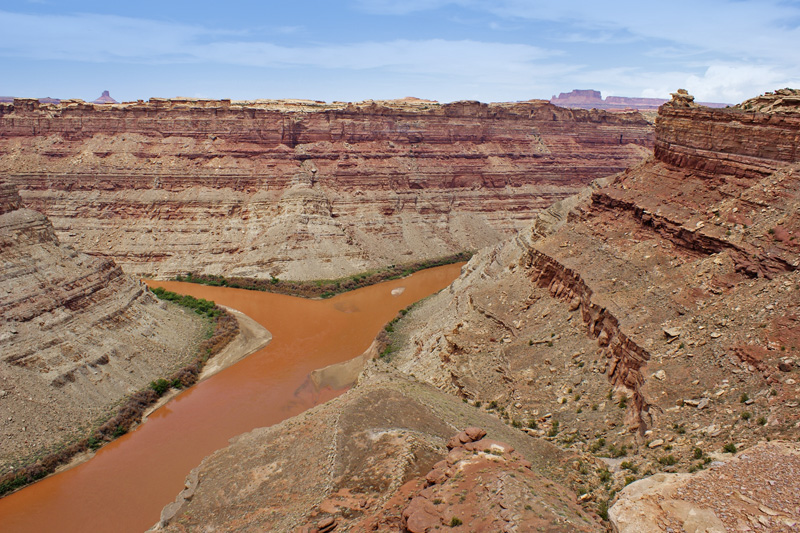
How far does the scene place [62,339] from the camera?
2844cm

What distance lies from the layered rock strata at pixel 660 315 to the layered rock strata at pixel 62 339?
1496 centimetres

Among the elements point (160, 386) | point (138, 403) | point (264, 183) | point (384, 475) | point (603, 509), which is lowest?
point (138, 403)

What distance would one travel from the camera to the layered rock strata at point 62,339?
2506 centimetres

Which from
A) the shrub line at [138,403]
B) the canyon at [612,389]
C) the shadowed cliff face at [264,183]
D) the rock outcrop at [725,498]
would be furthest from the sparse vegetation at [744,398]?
the shadowed cliff face at [264,183]

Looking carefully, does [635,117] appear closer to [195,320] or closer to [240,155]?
[240,155]

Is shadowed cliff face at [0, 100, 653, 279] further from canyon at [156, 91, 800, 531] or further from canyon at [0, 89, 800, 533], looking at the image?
canyon at [156, 91, 800, 531]

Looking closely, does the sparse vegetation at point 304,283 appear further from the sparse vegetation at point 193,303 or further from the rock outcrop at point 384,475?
the rock outcrop at point 384,475

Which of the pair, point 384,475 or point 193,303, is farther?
point 193,303

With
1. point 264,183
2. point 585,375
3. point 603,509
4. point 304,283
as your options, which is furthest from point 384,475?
point 264,183

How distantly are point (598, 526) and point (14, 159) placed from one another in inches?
2675

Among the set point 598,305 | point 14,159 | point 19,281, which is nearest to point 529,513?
point 598,305

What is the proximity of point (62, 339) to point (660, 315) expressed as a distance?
27.4 metres

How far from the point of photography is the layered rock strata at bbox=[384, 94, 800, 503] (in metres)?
14.0

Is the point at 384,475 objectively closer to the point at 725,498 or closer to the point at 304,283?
the point at 725,498
